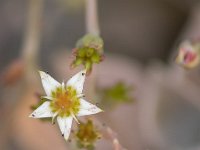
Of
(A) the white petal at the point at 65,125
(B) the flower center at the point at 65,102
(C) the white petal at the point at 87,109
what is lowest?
(A) the white petal at the point at 65,125

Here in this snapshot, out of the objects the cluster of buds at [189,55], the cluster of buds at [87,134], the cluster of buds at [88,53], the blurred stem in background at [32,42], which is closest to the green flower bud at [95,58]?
the cluster of buds at [88,53]

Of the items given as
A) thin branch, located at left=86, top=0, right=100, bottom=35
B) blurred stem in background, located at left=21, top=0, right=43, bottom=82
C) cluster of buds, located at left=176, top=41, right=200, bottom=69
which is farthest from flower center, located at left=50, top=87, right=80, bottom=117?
blurred stem in background, located at left=21, top=0, right=43, bottom=82

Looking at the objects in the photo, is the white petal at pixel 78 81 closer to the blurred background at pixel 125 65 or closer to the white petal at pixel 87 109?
the white petal at pixel 87 109

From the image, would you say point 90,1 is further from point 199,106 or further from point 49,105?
point 199,106

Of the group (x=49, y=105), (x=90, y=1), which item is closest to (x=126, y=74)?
(x=90, y=1)

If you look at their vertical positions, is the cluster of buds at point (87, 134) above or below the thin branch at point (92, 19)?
below

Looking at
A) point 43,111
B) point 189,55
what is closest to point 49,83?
point 43,111
